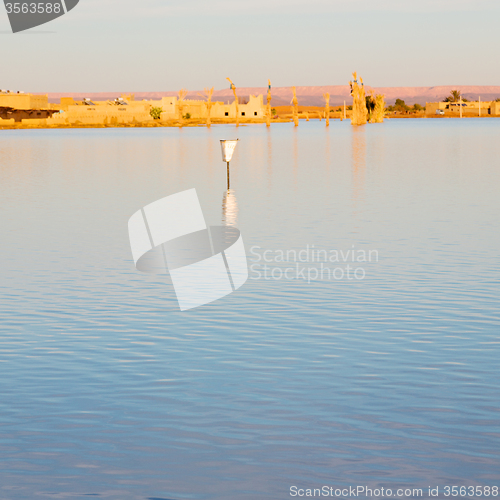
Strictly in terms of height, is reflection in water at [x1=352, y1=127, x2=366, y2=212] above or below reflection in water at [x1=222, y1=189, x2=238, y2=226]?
below

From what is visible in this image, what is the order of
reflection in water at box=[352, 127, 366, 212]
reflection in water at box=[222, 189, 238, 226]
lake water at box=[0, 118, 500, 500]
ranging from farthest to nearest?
reflection in water at box=[352, 127, 366, 212]
reflection in water at box=[222, 189, 238, 226]
lake water at box=[0, 118, 500, 500]

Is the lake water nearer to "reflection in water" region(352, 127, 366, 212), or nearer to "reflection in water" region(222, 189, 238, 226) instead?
"reflection in water" region(222, 189, 238, 226)

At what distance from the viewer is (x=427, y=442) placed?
952 cm

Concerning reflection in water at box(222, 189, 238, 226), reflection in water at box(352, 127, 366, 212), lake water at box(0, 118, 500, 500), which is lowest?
reflection in water at box(352, 127, 366, 212)

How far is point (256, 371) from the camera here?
12500mm

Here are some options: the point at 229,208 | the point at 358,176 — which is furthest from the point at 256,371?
the point at 358,176

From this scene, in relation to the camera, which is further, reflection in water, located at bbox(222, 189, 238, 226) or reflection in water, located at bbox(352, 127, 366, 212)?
reflection in water, located at bbox(352, 127, 366, 212)

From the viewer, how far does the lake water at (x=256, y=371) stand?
8.89m

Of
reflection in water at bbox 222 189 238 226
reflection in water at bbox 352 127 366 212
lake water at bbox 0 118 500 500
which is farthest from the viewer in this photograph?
reflection in water at bbox 352 127 366 212

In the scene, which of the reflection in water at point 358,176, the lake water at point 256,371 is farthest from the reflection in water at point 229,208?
the reflection in water at point 358,176

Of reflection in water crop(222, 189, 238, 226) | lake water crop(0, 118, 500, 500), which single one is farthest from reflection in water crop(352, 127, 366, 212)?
lake water crop(0, 118, 500, 500)

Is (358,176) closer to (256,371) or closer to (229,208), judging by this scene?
(229,208)

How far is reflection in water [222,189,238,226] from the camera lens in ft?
107

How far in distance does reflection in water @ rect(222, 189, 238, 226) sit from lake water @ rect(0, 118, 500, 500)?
11.1 ft
